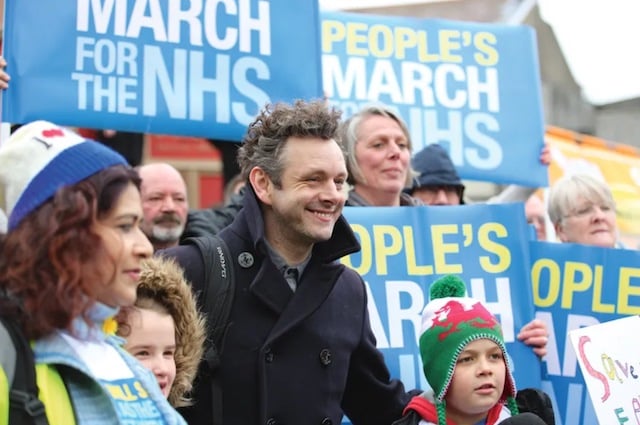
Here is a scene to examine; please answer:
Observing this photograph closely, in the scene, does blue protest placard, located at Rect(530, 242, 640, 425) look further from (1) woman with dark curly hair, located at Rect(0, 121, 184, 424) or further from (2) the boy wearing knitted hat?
(1) woman with dark curly hair, located at Rect(0, 121, 184, 424)

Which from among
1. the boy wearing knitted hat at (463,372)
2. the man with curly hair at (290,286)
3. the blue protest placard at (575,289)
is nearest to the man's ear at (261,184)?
the man with curly hair at (290,286)

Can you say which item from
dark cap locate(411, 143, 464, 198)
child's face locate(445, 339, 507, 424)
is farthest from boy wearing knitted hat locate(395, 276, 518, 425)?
dark cap locate(411, 143, 464, 198)

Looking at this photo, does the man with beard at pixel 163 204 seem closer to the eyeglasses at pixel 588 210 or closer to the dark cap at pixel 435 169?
the dark cap at pixel 435 169

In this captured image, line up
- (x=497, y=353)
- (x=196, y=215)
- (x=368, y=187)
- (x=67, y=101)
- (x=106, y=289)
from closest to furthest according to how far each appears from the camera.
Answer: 1. (x=106, y=289)
2. (x=497, y=353)
3. (x=67, y=101)
4. (x=368, y=187)
5. (x=196, y=215)

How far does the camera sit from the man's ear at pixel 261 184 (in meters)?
3.96

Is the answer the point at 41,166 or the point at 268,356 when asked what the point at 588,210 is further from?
the point at 41,166

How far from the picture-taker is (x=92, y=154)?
8.33ft

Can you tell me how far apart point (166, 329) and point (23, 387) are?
1025mm

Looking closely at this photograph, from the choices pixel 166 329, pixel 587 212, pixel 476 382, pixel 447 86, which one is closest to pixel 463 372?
pixel 476 382

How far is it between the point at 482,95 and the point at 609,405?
2416 millimetres

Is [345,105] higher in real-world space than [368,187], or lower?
higher

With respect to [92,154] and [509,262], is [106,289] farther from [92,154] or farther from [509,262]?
[509,262]

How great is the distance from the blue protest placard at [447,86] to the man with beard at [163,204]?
3.20 ft

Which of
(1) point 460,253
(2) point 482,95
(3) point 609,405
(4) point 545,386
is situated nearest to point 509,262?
(1) point 460,253
